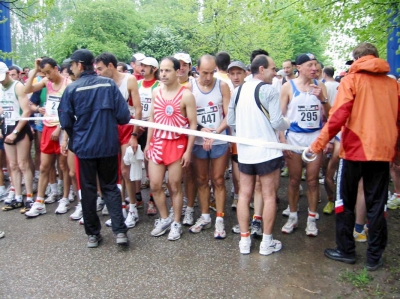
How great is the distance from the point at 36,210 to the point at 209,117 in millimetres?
2927

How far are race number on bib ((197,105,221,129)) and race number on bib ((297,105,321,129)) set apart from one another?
994 mm

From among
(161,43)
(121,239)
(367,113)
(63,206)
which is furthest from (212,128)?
(161,43)

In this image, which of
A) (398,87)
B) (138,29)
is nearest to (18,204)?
(398,87)

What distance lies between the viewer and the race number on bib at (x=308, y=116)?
489 centimetres

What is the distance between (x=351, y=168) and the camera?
4160 millimetres

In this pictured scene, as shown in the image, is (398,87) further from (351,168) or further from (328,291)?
(328,291)

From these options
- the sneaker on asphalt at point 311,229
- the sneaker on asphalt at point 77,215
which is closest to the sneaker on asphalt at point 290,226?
the sneaker on asphalt at point 311,229

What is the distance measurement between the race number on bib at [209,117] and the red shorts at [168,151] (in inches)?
14.4

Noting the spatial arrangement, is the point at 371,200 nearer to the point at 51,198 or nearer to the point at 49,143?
the point at 49,143

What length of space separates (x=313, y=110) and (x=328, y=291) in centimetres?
214

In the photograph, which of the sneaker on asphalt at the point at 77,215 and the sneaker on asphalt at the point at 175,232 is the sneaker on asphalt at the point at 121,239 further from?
the sneaker on asphalt at the point at 77,215

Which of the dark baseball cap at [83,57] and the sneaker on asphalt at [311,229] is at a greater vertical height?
the dark baseball cap at [83,57]

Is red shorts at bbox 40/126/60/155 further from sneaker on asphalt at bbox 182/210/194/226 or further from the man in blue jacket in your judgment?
sneaker on asphalt at bbox 182/210/194/226

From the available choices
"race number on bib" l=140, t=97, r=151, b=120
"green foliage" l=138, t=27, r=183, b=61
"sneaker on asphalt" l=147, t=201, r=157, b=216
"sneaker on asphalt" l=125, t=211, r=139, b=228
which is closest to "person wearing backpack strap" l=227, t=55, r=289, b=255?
"sneaker on asphalt" l=125, t=211, r=139, b=228
